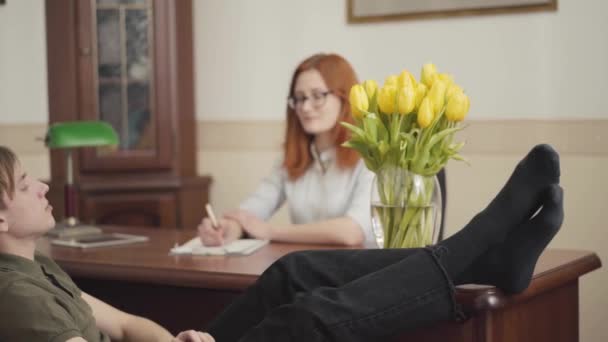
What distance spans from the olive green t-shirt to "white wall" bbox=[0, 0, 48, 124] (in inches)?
105

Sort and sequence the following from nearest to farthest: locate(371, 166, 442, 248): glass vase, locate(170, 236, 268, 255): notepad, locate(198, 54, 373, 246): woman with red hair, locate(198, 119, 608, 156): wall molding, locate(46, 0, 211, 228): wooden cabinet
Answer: locate(371, 166, 442, 248): glass vase → locate(170, 236, 268, 255): notepad → locate(198, 54, 373, 246): woman with red hair → locate(198, 119, 608, 156): wall molding → locate(46, 0, 211, 228): wooden cabinet

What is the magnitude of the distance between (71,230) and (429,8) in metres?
1.81

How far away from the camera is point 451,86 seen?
5.55 feet

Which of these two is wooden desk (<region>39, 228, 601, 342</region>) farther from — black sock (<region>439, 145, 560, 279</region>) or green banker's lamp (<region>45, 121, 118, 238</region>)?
green banker's lamp (<region>45, 121, 118, 238</region>)

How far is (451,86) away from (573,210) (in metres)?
1.70

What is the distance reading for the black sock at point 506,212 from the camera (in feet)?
4.88

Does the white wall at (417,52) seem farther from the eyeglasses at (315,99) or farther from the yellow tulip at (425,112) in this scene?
the yellow tulip at (425,112)

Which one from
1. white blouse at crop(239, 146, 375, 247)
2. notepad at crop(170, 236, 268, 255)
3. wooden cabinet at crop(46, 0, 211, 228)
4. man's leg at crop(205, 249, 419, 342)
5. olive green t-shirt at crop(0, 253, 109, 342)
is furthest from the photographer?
wooden cabinet at crop(46, 0, 211, 228)

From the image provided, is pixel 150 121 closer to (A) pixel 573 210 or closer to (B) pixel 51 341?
(A) pixel 573 210

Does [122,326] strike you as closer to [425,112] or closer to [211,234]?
[211,234]

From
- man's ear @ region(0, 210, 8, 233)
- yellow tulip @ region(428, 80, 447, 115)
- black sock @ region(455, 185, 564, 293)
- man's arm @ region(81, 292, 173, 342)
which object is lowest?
man's arm @ region(81, 292, 173, 342)

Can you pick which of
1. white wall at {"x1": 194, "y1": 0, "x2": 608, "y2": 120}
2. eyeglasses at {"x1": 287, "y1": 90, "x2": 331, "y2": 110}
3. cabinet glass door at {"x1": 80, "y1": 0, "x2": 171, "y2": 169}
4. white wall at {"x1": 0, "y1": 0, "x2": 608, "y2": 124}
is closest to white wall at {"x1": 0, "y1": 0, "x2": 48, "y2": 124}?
white wall at {"x1": 0, "y1": 0, "x2": 608, "y2": 124}

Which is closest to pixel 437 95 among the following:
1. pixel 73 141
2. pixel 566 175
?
pixel 73 141

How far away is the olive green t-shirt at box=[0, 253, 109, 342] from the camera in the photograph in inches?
53.5
